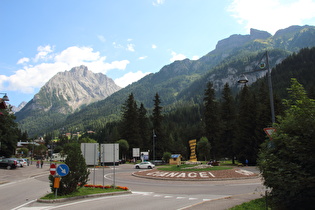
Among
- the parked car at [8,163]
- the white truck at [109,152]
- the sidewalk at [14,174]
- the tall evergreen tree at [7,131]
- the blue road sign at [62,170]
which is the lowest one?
the sidewalk at [14,174]

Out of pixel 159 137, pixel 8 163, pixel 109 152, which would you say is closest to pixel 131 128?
pixel 159 137

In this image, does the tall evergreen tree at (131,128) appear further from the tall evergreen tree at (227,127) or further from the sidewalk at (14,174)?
the sidewalk at (14,174)

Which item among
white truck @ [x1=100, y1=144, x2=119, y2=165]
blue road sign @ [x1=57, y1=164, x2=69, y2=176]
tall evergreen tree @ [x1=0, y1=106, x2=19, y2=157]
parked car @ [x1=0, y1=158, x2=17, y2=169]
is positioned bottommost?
parked car @ [x1=0, y1=158, x2=17, y2=169]

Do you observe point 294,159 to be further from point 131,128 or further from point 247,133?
point 131,128

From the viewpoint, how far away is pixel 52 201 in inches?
490

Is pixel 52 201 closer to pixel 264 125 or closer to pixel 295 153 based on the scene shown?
pixel 295 153

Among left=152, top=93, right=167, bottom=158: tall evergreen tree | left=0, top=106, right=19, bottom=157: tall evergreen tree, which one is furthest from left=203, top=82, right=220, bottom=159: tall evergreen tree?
left=0, top=106, right=19, bottom=157: tall evergreen tree

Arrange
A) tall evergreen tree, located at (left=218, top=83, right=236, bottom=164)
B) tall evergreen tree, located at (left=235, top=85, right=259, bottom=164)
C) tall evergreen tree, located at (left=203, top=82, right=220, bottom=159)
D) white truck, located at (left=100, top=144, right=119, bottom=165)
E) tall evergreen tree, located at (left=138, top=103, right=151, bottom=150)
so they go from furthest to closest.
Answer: tall evergreen tree, located at (left=138, top=103, right=151, bottom=150) < tall evergreen tree, located at (left=203, top=82, right=220, bottom=159) < tall evergreen tree, located at (left=218, top=83, right=236, bottom=164) < tall evergreen tree, located at (left=235, top=85, right=259, bottom=164) < white truck, located at (left=100, top=144, right=119, bottom=165)

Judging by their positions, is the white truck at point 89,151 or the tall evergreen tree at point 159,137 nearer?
the white truck at point 89,151

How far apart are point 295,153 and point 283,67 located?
19340 cm

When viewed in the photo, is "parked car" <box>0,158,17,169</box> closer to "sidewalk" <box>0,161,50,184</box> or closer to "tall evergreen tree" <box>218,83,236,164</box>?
"sidewalk" <box>0,161,50,184</box>

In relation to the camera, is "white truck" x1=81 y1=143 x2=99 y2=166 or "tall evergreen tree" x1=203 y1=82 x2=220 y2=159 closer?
"white truck" x1=81 y1=143 x2=99 y2=166

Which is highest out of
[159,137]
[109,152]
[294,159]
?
[159,137]

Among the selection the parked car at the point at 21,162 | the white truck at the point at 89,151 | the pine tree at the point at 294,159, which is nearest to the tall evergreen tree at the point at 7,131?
the parked car at the point at 21,162
